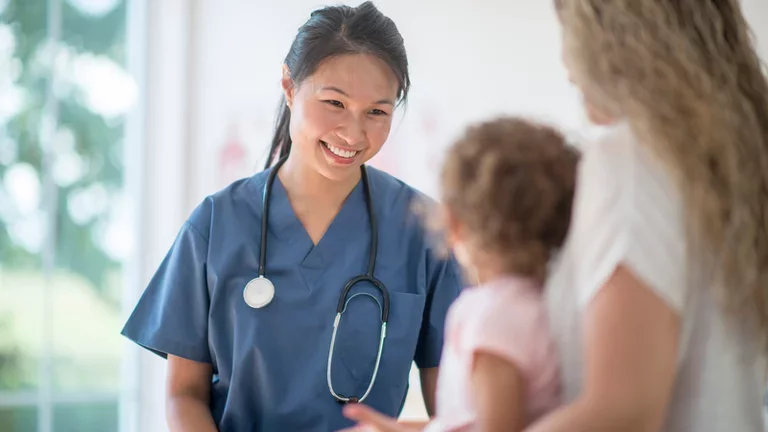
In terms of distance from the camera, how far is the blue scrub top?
1.65 meters

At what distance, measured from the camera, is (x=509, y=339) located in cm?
95

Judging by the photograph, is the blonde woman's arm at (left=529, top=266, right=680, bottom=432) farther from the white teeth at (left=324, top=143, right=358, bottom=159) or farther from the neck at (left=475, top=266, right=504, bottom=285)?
the white teeth at (left=324, top=143, right=358, bottom=159)

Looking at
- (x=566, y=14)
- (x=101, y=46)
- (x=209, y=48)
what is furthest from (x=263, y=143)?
(x=566, y=14)

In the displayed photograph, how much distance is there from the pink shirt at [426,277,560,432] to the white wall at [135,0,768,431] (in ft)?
6.95

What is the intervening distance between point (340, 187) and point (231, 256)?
28 cm

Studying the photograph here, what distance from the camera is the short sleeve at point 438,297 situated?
178cm

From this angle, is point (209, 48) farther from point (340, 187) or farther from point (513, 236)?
point (513, 236)

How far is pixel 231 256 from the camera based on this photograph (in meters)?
1.68

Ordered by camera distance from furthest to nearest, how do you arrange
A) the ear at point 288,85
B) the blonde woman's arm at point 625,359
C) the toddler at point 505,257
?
the ear at point 288,85 < the toddler at point 505,257 < the blonde woman's arm at point 625,359

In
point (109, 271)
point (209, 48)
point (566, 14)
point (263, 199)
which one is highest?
point (209, 48)

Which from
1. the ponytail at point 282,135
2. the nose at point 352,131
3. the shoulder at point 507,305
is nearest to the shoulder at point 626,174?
the shoulder at point 507,305

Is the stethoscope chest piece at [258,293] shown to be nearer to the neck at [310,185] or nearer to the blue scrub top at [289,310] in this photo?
the blue scrub top at [289,310]

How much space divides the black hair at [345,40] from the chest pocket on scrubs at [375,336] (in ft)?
1.41

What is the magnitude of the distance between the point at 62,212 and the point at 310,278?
6.29ft
